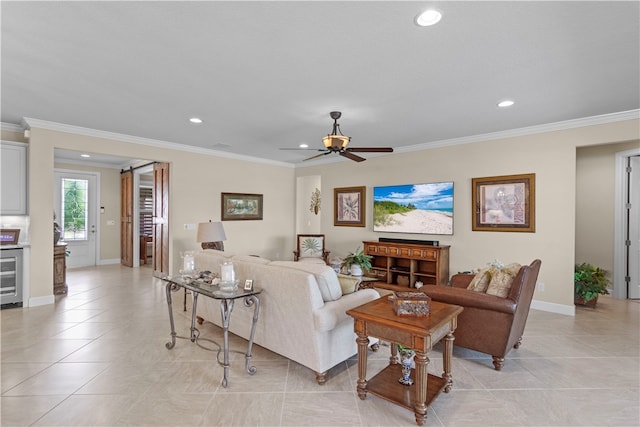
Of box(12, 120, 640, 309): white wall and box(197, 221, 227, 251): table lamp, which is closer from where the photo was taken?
box(197, 221, 227, 251): table lamp

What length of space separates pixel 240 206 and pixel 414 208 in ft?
Answer: 12.1

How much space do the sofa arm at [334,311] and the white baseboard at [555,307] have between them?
3.20 metres

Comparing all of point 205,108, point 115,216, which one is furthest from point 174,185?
point 115,216

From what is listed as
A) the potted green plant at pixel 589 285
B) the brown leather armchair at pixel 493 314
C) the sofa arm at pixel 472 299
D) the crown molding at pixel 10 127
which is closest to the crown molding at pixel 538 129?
the potted green plant at pixel 589 285

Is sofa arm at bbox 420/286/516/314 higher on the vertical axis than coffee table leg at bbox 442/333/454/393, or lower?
higher

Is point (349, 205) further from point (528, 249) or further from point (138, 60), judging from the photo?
point (138, 60)

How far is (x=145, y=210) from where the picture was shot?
7926mm

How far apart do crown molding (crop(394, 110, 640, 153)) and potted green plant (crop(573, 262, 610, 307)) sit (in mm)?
2141

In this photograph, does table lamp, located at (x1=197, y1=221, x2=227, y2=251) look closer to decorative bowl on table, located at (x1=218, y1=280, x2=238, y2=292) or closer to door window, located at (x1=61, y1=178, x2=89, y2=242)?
decorative bowl on table, located at (x1=218, y1=280, x2=238, y2=292)

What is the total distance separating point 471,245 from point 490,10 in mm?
3778

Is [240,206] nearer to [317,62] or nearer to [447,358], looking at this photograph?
[317,62]

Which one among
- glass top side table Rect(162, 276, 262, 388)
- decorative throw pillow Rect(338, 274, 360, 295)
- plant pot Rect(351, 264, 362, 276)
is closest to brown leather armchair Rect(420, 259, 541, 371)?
decorative throw pillow Rect(338, 274, 360, 295)

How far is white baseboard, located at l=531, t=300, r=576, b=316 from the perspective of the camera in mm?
4137

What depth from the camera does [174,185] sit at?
18.6ft
